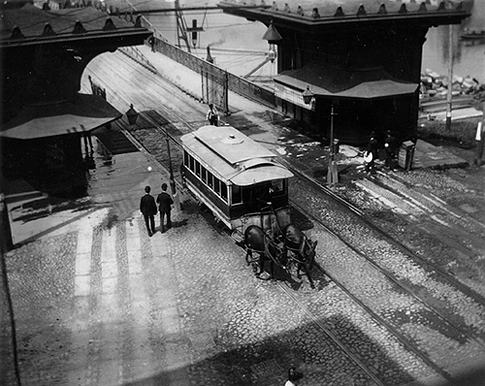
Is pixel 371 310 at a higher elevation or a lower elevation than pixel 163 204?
lower

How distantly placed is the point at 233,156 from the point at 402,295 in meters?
6.69

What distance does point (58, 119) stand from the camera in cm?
2345

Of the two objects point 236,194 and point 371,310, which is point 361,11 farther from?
point 371,310

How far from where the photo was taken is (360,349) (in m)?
13.9

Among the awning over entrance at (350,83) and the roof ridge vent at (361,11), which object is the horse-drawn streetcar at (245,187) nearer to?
the awning over entrance at (350,83)

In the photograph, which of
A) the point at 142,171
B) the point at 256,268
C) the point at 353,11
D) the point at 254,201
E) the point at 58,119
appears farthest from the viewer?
the point at 353,11

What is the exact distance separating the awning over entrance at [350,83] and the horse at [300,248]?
11.5m

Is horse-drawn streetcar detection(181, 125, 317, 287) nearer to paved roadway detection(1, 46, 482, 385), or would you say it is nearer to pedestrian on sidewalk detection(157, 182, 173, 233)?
paved roadway detection(1, 46, 482, 385)

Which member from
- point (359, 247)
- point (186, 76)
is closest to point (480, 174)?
point (359, 247)

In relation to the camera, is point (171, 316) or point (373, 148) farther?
point (373, 148)

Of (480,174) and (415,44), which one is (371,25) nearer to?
(415,44)

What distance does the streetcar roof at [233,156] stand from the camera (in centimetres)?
1791

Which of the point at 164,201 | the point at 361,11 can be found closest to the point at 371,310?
the point at 164,201

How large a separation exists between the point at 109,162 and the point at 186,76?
19.7 metres
